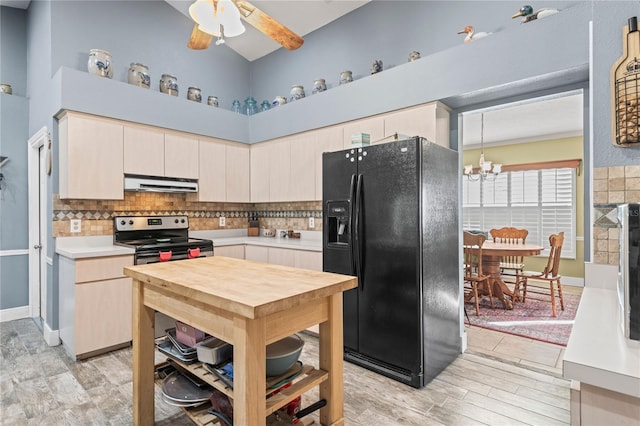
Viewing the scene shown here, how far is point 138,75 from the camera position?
368 centimetres

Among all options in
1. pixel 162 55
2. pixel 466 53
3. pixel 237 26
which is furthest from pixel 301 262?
pixel 162 55

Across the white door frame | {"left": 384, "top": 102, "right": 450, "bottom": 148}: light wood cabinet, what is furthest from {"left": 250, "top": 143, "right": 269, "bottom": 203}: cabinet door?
the white door frame

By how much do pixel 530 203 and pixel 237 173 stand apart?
552 centimetres

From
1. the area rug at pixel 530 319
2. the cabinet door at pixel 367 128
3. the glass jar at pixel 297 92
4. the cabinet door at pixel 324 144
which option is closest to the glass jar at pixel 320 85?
the glass jar at pixel 297 92

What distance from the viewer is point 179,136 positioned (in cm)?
398

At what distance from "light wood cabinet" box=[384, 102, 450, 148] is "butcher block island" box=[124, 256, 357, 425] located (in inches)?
77.1

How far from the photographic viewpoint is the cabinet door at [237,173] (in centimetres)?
450

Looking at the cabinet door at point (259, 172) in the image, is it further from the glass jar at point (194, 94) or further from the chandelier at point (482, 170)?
the chandelier at point (482, 170)

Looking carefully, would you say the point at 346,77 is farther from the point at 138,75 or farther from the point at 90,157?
the point at 90,157

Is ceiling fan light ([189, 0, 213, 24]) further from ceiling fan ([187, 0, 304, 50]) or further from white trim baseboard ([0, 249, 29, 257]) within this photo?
white trim baseboard ([0, 249, 29, 257])

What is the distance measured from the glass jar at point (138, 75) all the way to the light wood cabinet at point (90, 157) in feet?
1.81

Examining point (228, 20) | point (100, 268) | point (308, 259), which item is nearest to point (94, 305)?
point (100, 268)

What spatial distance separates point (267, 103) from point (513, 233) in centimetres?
440

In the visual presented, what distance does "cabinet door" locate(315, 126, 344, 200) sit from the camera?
374 cm
